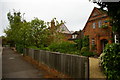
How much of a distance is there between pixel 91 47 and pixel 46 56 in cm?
1204

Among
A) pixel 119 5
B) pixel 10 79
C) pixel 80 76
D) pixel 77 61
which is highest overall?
pixel 119 5

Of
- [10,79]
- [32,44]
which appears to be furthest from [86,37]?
[10,79]

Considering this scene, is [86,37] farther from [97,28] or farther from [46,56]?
[46,56]

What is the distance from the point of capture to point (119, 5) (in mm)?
4082

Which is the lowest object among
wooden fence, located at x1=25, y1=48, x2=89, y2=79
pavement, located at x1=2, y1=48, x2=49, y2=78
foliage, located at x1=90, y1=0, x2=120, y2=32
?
pavement, located at x1=2, y1=48, x2=49, y2=78

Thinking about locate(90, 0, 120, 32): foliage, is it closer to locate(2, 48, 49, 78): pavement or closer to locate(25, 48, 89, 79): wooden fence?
locate(25, 48, 89, 79): wooden fence

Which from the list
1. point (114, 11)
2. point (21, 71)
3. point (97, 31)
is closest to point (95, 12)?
point (97, 31)

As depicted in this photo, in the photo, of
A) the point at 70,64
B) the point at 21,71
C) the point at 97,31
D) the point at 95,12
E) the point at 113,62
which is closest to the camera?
the point at 113,62

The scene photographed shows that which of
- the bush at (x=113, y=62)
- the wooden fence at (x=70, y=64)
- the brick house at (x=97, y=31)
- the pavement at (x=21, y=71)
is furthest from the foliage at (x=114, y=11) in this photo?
the brick house at (x=97, y=31)

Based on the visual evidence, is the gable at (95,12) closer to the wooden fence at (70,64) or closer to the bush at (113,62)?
the wooden fence at (70,64)

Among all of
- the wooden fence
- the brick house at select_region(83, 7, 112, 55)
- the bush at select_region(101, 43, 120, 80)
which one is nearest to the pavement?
the wooden fence

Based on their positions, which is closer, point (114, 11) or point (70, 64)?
point (114, 11)

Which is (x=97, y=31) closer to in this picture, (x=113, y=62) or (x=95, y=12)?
(x=95, y=12)

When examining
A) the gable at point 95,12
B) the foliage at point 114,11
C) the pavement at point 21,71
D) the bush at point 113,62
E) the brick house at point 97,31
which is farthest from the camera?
the gable at point 95,12
